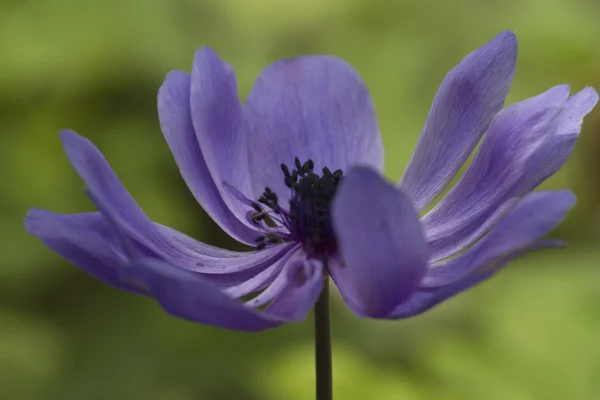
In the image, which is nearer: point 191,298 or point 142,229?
point 191,298

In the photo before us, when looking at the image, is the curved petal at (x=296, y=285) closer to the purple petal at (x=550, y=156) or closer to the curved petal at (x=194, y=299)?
the curved petal at (x=194, y=299)

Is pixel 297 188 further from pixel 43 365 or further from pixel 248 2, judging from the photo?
pixel 248 2

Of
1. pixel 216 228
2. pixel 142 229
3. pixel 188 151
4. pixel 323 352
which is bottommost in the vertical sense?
pixel 323 352

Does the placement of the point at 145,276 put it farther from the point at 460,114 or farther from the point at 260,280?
the point at 460,114

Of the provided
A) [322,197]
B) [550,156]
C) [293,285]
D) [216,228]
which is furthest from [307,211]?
[216,228]

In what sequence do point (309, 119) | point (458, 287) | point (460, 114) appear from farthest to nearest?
point (309, 119), point (460, 114), point (458, 287)

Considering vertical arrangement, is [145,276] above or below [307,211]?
below

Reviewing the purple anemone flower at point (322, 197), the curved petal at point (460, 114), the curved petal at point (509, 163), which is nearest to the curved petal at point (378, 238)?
the purple anemone flower at point (322, 197)

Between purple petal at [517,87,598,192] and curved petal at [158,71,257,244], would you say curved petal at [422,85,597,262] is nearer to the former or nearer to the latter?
purple petal at [517,87,598,192]
